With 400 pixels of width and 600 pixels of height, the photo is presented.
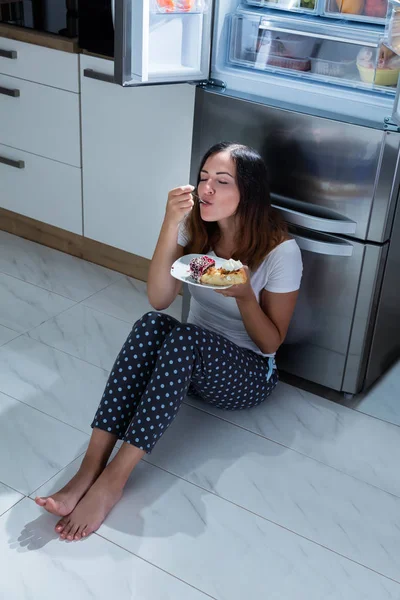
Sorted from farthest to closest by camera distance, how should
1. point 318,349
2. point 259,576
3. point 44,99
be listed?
point 44,99, point 318,349, point 259,576

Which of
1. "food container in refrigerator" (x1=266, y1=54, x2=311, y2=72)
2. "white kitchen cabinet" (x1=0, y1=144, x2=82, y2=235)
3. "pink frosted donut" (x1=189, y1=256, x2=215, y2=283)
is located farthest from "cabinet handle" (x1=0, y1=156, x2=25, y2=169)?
"pink frosted donut" (x1=189, y1=256, x2=215, y2=283)

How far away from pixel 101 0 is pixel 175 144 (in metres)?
0.50

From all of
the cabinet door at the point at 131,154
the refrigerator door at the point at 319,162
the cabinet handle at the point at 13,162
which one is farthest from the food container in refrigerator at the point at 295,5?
the cabinet handle at the point at 13,162

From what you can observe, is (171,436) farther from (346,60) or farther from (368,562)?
(346,60)

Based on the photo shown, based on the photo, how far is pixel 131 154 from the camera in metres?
2.53

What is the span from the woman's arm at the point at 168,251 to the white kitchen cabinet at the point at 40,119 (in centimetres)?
89

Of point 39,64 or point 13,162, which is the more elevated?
point 39,64

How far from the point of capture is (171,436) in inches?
78.2

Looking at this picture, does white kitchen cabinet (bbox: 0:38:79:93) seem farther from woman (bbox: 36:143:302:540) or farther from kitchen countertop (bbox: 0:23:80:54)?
woman (bbox: 36:143:302:540)

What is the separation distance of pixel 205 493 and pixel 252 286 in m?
0.51

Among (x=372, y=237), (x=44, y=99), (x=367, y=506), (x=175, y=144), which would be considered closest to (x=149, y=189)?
(x=175, y=144)

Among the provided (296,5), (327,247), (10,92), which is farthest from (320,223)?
(10,92)

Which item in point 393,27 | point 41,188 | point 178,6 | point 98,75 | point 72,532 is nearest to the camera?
point 72,532

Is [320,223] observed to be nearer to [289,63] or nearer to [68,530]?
[289,63]
